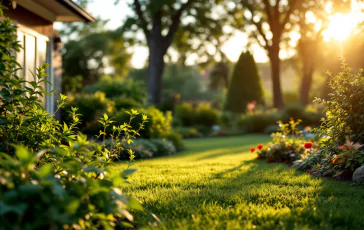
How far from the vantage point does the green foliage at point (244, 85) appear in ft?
76.7

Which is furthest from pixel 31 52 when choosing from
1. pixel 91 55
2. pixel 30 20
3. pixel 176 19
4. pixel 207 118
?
pixel 91 55

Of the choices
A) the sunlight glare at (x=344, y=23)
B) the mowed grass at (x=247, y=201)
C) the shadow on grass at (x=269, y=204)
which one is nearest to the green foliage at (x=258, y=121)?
the sunlight glare at (x=344, y=23)

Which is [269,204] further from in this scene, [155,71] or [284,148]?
[155,71]

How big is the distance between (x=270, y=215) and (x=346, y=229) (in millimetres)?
641

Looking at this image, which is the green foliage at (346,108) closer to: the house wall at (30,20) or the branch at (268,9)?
the house wall at (30,20)

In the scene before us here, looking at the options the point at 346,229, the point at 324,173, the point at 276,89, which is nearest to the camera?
the point at 346,229

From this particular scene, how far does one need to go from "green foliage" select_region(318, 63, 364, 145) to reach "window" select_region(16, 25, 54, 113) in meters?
5.23

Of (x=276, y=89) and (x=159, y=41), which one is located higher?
(x=159, y=41)

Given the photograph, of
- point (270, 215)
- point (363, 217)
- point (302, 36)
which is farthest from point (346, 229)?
point (302, 36)

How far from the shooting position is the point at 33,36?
7.81 m

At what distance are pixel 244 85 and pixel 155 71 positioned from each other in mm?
6193

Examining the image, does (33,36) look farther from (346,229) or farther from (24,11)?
(346,229)

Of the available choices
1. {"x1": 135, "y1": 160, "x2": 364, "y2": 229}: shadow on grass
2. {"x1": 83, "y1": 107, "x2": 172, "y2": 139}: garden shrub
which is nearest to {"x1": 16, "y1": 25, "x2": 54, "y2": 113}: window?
{"x1": 83, "y1": 107, "x2": 172, "y2": 139}: garden shrub

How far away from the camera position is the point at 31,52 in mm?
7703
